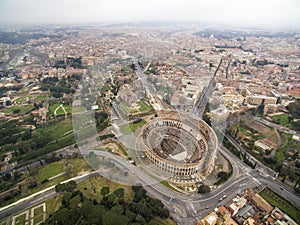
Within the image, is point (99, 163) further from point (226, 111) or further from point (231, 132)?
point (226, 111)

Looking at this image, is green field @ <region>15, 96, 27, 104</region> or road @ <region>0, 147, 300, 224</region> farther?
green field @ <region>15, 96, 27, 104</region>

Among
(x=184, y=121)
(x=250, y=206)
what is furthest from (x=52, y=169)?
(x=250, y=206)

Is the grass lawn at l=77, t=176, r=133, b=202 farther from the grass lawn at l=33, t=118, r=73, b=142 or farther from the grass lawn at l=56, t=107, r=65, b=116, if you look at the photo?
the grass lawn at l=56, t=107, r=65, b=116

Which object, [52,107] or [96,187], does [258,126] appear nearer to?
[96,187]

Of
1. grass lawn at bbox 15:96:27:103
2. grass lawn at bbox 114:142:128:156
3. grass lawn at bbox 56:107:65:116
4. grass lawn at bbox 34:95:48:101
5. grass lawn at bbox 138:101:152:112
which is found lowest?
grass lawn at bbox 114:142:128:156

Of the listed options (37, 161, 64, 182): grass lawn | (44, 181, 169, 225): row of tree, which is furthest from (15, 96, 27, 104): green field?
(44, 181, 169, 225): row of tree

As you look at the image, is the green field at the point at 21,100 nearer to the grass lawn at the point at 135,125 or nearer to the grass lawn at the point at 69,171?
the grass lawn at the point at 69,171
